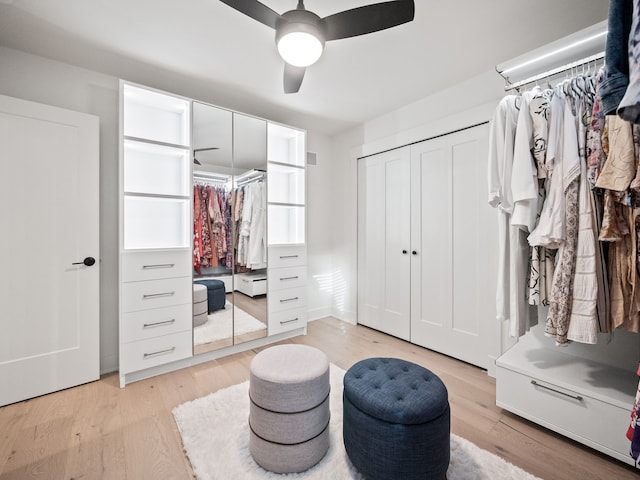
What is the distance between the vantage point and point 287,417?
1.33m

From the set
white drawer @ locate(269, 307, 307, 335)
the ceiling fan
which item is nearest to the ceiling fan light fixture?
the ceiling fan

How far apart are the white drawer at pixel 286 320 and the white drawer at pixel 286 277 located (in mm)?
278

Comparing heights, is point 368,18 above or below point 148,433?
above

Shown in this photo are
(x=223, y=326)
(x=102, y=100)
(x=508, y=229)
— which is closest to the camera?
(x=508, y=229)

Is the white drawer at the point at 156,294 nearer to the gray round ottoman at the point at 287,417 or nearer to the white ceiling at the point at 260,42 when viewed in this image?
the gray round ottoman at the point at 287,417

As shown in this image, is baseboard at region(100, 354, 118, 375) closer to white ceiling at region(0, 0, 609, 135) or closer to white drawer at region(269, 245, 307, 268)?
white drawer at region(269, 245, 307, 268)

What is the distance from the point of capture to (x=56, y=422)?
175 centimetres

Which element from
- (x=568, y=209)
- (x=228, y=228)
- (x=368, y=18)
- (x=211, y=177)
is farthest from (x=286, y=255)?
(x=568, y=209)

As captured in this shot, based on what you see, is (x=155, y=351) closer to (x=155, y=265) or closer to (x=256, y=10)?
(x=155, y=265)

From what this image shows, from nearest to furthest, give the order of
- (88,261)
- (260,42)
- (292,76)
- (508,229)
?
(508,229), (292,76), (260,42), (88,261)

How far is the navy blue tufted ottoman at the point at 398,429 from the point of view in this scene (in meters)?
1.18

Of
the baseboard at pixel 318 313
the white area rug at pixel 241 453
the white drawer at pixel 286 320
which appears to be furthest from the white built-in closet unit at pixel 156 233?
the baseboard at pixel 318 313

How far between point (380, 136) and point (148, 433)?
10.9 ft

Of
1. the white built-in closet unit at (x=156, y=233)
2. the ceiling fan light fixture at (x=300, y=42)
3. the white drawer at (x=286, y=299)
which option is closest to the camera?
the ceiling fan light fixture at (x=300, y=42)
